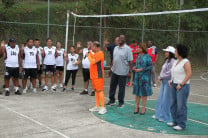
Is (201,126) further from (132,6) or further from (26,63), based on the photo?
(132,6)

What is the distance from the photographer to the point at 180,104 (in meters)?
6.59

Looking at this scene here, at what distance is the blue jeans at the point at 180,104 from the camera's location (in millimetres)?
6574

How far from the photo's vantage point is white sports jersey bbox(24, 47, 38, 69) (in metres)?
10.4

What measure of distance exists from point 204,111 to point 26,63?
589 centimetres

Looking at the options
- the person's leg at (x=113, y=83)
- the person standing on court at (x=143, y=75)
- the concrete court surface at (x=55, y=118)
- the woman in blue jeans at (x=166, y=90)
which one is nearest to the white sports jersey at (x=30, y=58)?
the concrete court surface at (x=55, y=118)

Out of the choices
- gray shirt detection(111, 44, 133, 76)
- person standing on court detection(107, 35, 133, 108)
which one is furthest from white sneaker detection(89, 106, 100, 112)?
gray shirt detection(111, 44, 133, 76)

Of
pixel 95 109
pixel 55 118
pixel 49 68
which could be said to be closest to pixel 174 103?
pixel 95 109

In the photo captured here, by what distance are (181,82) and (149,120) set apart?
145cm

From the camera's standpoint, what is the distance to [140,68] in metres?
7.88

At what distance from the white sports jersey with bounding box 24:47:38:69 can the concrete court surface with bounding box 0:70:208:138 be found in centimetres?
97

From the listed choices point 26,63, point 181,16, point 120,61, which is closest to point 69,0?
point 181,16

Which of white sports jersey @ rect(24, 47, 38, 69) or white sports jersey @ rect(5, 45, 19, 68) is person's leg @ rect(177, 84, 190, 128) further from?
white sports jersey @ rect(5, 45, 19, 68)

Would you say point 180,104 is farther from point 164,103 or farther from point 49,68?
point 49,68

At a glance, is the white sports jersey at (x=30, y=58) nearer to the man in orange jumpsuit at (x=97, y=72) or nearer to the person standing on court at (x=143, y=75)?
the man in orange jumpsuit at (x=97, y=72)
